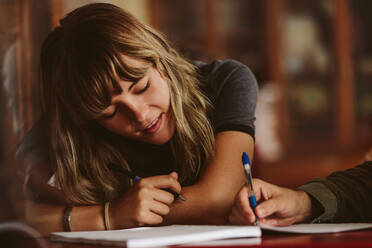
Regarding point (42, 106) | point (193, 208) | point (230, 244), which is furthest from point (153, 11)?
point (230, 244)

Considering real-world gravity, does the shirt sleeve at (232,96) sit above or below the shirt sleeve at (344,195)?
above

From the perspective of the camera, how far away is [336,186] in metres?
0.96

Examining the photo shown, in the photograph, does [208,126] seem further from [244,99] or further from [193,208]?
[193,208]

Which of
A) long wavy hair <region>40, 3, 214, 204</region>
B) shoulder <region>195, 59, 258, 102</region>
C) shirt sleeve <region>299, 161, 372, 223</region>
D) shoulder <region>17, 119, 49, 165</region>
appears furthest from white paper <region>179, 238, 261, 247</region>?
shoulder <region>17, 119, 49, 165</region>

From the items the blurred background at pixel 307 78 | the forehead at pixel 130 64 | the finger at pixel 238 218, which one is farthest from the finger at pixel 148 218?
the blurred background at pixel 307 78

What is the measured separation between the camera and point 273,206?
34.5 inches

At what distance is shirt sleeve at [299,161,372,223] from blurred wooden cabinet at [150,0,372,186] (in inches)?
115

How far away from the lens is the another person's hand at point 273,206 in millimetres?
875

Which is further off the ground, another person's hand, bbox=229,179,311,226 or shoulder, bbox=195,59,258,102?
shoulder, bbox=195,59,258,102

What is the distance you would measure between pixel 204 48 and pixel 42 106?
3.13 metres

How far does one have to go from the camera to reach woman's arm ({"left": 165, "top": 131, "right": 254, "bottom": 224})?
42.8 inches

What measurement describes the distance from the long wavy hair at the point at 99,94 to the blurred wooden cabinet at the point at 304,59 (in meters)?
2.64

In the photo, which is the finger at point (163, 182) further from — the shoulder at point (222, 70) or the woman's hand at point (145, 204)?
the shoulder at point (222, 70)

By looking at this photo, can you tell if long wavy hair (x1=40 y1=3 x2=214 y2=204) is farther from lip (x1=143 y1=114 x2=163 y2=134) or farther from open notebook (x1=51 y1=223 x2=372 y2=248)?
open notebook (x1=51 y1=223 x2=372 y2=248)
